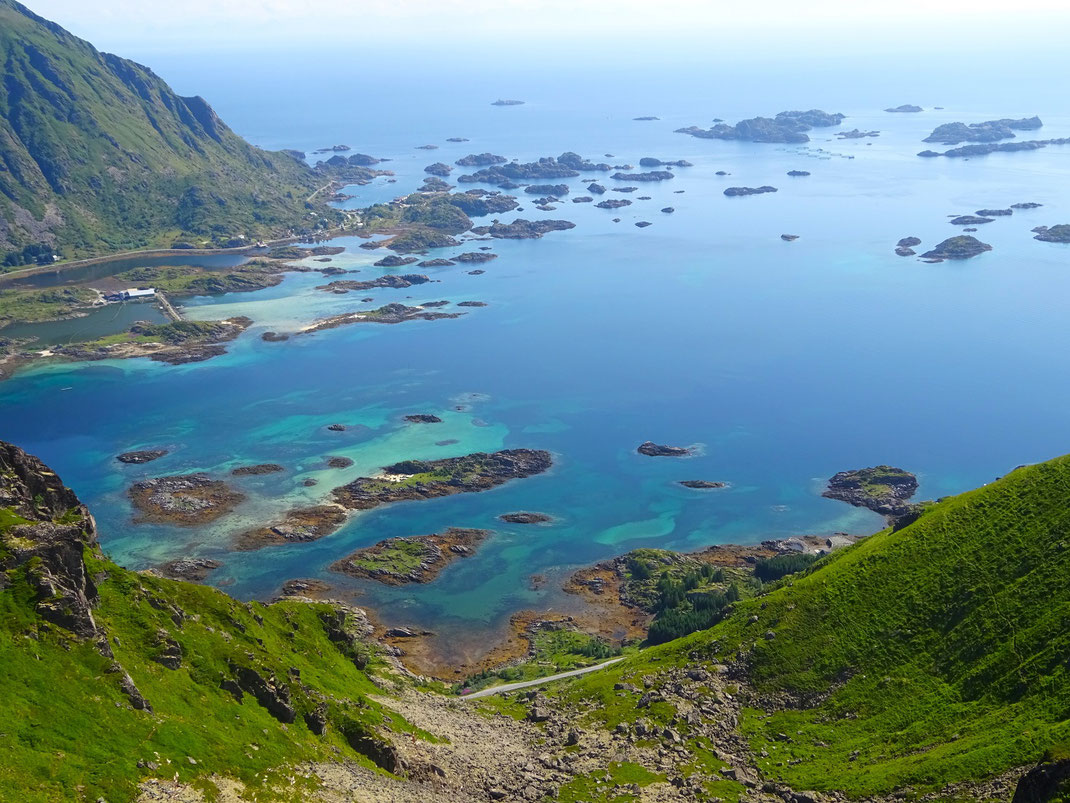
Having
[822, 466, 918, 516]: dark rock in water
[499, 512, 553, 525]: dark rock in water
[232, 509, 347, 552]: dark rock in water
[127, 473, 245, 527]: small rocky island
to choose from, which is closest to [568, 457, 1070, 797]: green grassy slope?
[499, 512, 553, 525]: dark rock in water

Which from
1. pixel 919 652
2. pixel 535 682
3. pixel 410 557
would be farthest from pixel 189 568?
pixel 919 652

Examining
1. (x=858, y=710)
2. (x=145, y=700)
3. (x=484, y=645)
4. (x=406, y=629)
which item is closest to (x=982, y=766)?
(x=858, y=710)

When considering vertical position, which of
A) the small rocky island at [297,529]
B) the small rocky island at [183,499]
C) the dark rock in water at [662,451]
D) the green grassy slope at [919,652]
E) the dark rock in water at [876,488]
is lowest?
the dark rock in water at [876,488]

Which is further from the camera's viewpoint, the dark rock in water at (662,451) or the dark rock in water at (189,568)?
the dark rock in water at (662,451)

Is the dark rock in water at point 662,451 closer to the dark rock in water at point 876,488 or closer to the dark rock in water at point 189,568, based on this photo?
the dark rock in water at point 876,488

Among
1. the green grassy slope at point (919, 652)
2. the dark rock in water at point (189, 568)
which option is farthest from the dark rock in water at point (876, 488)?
the dark rock in water at point (189, 568)

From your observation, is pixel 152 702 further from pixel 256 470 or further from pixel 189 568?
pixel 256 470

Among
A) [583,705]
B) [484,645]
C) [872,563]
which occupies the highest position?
[872,563]

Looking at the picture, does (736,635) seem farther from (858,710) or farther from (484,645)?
(484,645)
